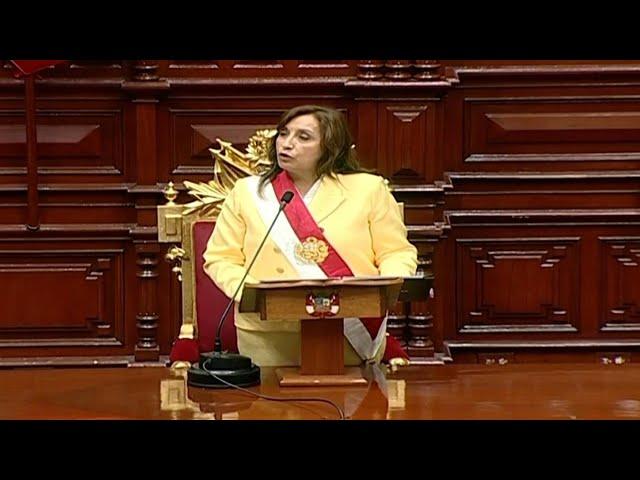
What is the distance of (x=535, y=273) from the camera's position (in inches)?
182

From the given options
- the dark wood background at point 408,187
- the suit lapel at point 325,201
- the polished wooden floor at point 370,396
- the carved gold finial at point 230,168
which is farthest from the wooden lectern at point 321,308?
the dark wood background at point 408,187

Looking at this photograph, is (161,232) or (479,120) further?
(479,120)

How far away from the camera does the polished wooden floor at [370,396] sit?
2385 millimetres

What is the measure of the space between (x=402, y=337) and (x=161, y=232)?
1396mm

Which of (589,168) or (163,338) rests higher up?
(589,168)

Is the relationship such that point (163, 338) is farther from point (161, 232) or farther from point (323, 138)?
point (323, 138)

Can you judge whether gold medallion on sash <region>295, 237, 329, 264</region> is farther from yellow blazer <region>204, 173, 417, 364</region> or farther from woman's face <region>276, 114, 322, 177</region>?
woman's face <region>276, 114, 322, 177</region>

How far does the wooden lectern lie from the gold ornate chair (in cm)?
52

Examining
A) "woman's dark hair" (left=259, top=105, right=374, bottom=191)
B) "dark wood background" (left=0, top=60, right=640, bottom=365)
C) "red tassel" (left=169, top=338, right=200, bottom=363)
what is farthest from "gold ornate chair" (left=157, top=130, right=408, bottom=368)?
"dark wood background" (left=0, top=60, right=640, bottom=365)

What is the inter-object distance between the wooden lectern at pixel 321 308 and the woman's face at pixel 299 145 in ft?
1.25

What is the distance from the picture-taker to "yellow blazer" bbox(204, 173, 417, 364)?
9.51 ft

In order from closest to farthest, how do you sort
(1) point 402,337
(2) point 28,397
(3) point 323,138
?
(2) point 28,397 → (3) point 323,138 → (1) point 402,337

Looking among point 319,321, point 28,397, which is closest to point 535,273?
point 319,321

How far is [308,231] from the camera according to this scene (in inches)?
113
